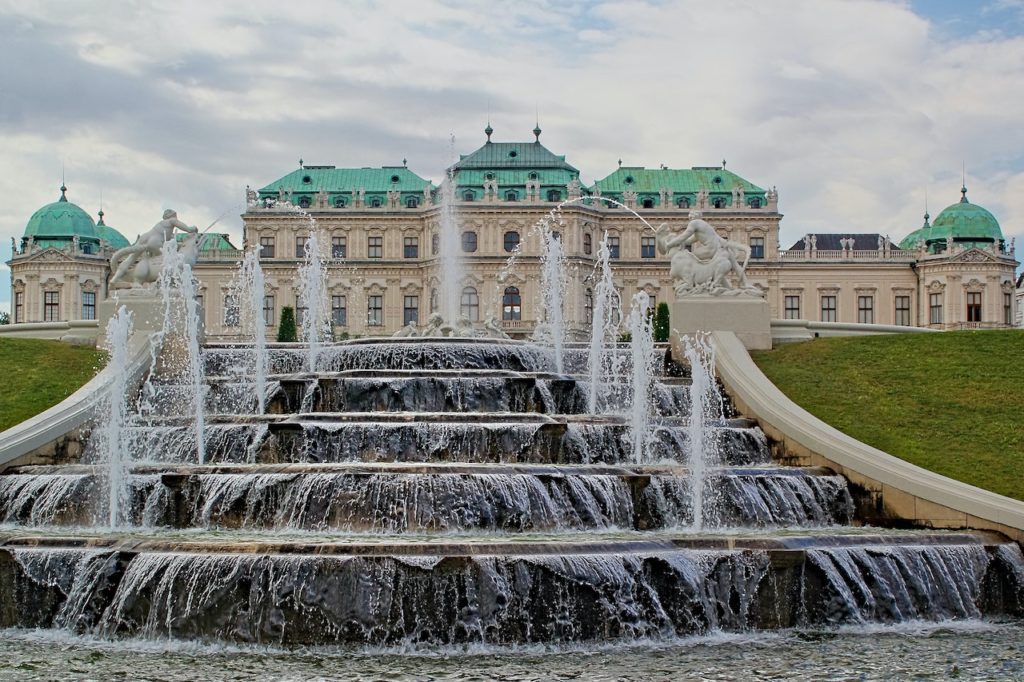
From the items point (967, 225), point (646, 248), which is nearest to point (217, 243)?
point (646, 248)

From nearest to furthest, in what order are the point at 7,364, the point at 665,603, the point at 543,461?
the point at 665,603, the point at 543,461, the point at 7,364

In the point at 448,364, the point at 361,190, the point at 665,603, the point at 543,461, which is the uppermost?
the point at 361,190

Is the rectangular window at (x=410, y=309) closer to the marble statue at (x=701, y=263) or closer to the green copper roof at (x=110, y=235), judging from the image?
the green copper roof at (x=110, y=235)

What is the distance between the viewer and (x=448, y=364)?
26625 millimetres

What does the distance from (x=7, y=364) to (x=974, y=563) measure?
1893 cm

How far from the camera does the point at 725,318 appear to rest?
90.2 feet

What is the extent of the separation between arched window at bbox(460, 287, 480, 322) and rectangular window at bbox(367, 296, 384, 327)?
6189mm

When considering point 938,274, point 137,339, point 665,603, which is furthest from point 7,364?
point 938,274

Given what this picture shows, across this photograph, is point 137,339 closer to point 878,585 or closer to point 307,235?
point 878,585

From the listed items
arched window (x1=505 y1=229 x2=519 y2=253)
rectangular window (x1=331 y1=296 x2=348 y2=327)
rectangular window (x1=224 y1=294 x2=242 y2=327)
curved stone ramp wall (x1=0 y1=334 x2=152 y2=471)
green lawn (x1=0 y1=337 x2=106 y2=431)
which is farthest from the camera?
rectangular window (x1=331 y1=296 x2=348 y2=327)

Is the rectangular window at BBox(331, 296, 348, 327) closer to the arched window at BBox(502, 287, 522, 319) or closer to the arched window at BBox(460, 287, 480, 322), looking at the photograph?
the arched window at BBox(460, 287, 480, 322)

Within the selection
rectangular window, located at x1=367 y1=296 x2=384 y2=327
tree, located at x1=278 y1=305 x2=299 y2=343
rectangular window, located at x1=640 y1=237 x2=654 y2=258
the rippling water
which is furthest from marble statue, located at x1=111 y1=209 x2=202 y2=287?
rectangular window, located at x1=640 y1=237 x2=654 y2=258

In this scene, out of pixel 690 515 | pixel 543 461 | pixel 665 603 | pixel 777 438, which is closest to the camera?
pixel 665 603

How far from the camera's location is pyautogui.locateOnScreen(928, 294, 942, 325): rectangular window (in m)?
82.1
